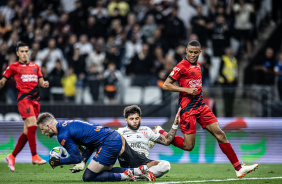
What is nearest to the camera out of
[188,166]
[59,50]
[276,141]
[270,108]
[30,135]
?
[30,135]

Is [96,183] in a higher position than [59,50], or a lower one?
lower

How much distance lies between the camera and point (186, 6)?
19297mm

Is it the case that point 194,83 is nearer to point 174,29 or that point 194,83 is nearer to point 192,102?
point 192,102

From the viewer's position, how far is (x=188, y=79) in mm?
9172

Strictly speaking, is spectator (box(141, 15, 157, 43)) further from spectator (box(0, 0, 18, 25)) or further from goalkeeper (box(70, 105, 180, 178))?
goalkeeper (box(70, 105, 180, 178))

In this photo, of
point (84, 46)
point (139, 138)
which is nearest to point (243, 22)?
point (84, 46)

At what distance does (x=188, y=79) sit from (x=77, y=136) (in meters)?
2.31

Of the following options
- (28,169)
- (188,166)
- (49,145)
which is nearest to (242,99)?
(188,166)

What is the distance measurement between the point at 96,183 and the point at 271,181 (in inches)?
112

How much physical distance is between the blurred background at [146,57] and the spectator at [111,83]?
0.10 feet

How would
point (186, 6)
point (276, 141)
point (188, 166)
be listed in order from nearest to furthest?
1. point (188, 166)
2. point (276, 141)
3. point (186, 6)

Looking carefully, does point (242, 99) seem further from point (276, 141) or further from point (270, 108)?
point (276, 141)

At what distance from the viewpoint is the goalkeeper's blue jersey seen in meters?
7.92

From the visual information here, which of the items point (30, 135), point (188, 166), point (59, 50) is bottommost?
point (188, 166)
